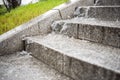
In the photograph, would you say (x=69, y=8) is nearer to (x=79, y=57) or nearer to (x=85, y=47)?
(x=85, y=47)

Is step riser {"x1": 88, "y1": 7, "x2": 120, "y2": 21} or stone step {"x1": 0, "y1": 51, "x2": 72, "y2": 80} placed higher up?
step riser {"x1": 88, "y1": 7, "x2": 120, "y2": 21}

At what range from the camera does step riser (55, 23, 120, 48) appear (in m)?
2.57

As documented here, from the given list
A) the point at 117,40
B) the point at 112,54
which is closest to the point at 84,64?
the point at 112,54

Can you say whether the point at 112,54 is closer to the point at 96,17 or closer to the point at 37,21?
the point at 96,17

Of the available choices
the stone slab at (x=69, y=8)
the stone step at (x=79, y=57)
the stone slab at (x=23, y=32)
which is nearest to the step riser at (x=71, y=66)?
the stone step at (x=79, y=57)

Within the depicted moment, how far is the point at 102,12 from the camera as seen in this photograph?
11.0 feet

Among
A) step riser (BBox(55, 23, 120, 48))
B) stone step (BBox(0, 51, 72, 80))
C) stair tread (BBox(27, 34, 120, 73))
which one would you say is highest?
step riser (BBox(55, 23, 120, 48))

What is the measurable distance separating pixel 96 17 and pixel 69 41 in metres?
0.79

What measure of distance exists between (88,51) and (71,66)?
0.34 m

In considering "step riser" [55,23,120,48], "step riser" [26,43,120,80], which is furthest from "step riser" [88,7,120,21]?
"step riser" [26,43,120,80]

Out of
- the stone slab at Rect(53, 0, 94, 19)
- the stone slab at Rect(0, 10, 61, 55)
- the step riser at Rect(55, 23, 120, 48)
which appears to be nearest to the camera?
the step riser at Rect(55, 23, 120, 48)

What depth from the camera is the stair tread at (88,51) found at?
209 centimetres

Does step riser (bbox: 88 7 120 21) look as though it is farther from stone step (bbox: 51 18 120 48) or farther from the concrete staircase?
stone step (bbox: 51 18 120 48)

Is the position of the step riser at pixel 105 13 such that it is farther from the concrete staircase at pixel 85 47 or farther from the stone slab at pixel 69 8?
the stone slab at pixel 69 8
